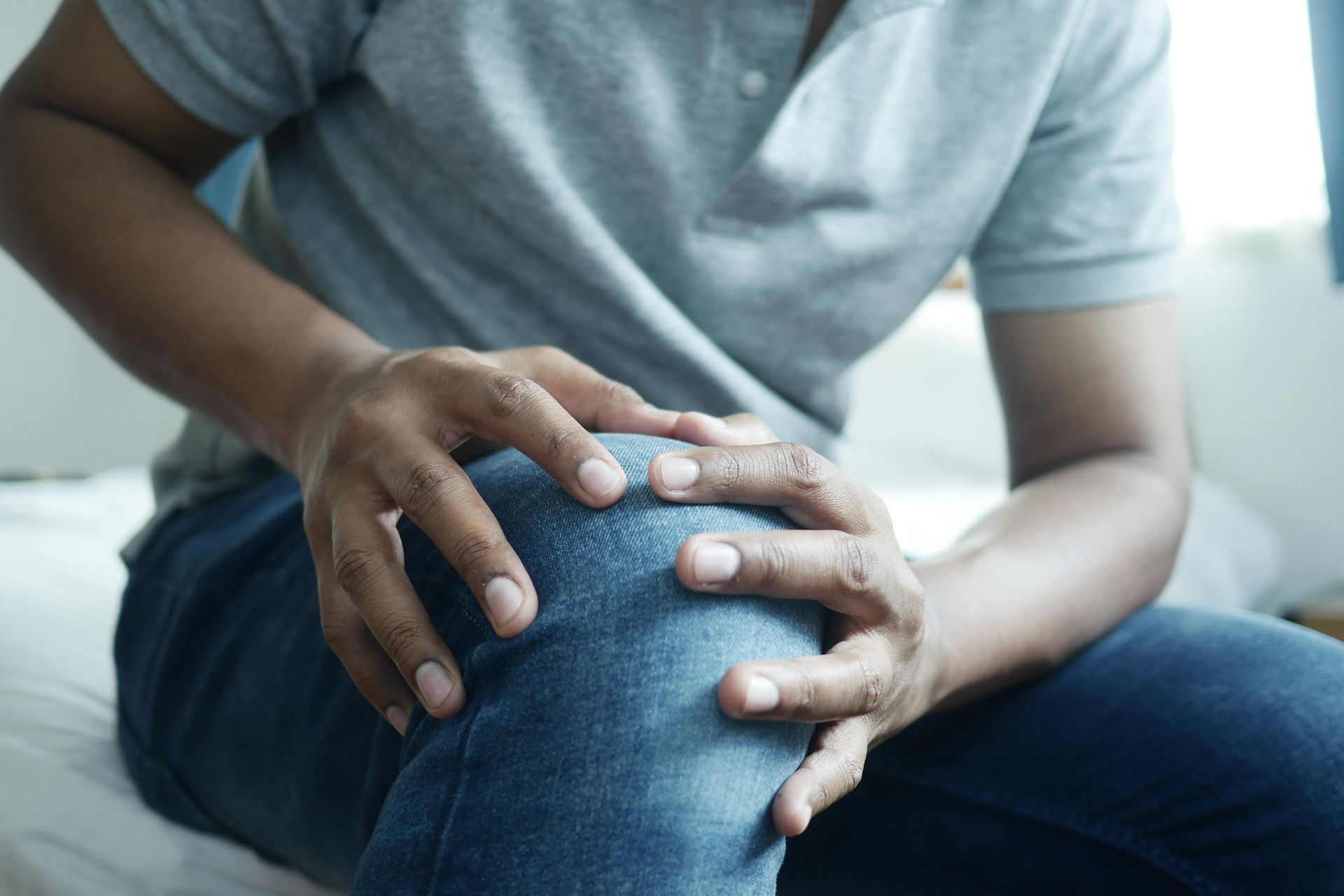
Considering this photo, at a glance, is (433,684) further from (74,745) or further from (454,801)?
(74,745)

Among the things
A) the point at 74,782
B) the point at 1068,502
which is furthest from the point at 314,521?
the point at 1068,502

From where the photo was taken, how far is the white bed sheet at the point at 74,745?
0.64 metres

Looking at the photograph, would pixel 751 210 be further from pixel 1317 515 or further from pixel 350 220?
pixel 1317 515

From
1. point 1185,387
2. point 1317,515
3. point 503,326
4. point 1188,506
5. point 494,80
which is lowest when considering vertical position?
point 1317,515

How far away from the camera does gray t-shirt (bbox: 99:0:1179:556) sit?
→ 24.8 inches

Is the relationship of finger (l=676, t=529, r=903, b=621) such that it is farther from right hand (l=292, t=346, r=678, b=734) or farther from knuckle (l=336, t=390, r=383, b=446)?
knuckle (l=336, t=390, r=383, b=446)

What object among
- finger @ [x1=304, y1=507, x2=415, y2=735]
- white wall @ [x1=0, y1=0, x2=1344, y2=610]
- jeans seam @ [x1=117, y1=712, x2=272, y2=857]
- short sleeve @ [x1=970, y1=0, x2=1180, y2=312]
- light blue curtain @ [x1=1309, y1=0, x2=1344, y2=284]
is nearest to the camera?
finger @ [x1=304, y1=507, x2=415, y2=735]

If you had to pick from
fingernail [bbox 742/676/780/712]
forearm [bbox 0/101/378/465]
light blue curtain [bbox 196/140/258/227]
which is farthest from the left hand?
light blue curtain [bbox 196/140/258/227]

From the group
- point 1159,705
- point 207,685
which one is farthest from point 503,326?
point 1159,705

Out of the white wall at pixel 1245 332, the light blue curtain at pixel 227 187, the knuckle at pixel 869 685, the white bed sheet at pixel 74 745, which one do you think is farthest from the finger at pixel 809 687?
the light blue curtain at pixel 227 187

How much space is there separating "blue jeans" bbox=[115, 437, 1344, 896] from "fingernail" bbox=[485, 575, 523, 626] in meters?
0.01

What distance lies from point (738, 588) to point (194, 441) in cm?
52

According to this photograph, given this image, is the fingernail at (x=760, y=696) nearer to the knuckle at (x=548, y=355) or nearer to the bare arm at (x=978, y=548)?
the bare arm at (x=978, y=548)

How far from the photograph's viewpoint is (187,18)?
58cm
